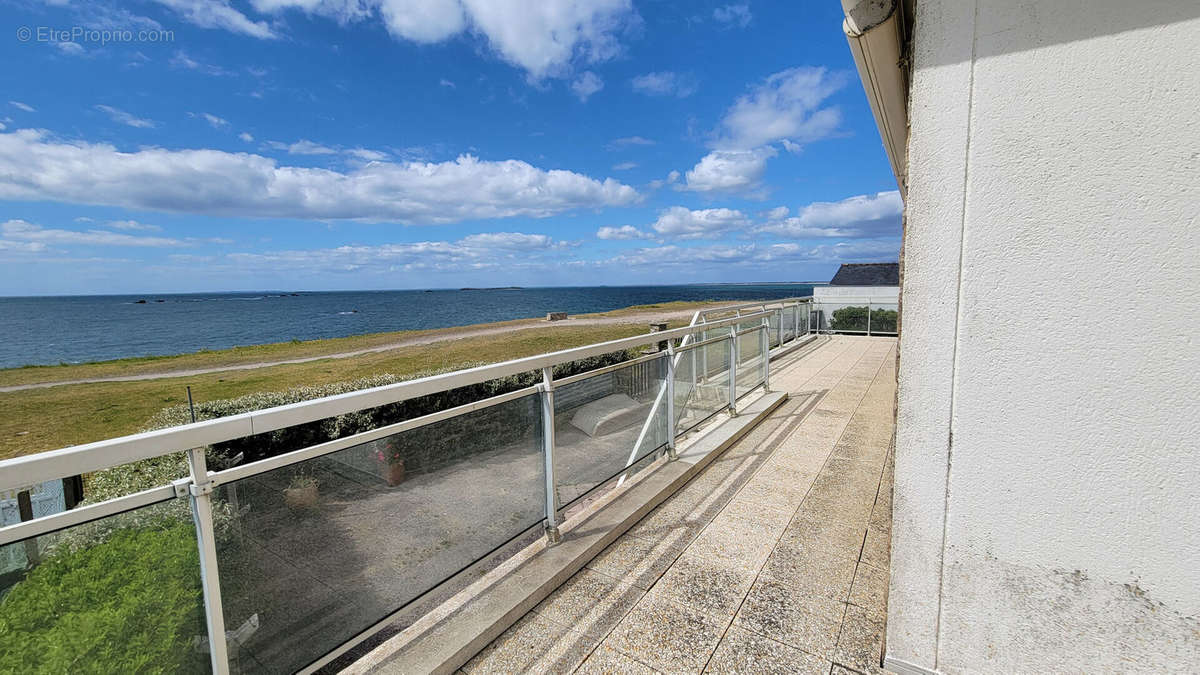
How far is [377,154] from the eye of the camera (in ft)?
220

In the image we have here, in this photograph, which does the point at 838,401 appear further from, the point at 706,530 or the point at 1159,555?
the point at 1159,555

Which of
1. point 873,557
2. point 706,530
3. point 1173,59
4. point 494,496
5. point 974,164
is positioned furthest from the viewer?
point 706,530

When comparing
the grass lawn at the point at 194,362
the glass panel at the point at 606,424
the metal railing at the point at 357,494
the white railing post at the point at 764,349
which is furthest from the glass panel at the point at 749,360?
the grass lawn at the point at 194,362

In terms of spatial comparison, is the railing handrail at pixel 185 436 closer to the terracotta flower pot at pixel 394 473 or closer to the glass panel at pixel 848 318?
the terracotta flower pot at pixel 394 473

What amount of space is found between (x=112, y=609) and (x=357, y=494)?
674 millimetres

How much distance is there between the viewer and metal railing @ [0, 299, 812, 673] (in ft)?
4.37

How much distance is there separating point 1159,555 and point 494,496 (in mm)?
2442

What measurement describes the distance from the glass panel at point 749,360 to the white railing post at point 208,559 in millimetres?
4921

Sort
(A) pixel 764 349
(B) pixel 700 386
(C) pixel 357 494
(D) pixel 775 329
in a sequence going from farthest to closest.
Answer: (D) pixel 775 329
(A) pixel 764 349
(B) pixel 700 386
(C) pixel 357 494

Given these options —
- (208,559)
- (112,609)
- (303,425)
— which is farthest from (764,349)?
(112,609)

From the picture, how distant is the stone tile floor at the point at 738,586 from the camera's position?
203 cm

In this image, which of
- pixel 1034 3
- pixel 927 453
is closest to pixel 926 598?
pixel 927 453

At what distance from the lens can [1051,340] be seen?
1520mm

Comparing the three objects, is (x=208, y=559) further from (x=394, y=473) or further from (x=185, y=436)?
(x=394, y=473)
